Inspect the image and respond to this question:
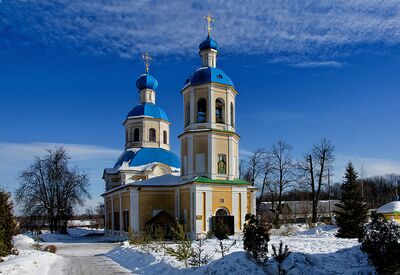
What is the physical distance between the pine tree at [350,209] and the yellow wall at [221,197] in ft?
21.8

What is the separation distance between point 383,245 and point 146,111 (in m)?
31.1

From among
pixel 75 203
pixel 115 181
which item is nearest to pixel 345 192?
pixel 115 181

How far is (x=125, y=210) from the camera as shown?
103 feet

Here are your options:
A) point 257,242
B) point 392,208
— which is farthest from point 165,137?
point 257,242

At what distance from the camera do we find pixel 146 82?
3978 centimetres

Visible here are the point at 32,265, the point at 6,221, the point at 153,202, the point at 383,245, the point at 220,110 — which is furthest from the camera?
the point at 153,202

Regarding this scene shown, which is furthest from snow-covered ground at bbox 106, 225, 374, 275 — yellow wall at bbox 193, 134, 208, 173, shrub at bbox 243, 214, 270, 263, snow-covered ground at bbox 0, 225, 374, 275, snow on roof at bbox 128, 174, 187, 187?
snow on roof at bbox 128, 174, 187, 187

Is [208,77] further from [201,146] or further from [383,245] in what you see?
[383,245]

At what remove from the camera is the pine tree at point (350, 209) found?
73.9 ft

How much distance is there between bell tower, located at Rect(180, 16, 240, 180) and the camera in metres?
26.7

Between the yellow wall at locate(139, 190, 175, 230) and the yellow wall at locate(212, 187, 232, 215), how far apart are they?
423 cm

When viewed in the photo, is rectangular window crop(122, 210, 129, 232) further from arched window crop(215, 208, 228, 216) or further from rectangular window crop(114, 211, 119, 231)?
arched window crop(215, 208, 228, 216)

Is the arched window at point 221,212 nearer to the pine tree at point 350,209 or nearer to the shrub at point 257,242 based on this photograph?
the pine tree at point 350,209

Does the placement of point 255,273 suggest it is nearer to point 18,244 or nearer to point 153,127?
point 18,244
